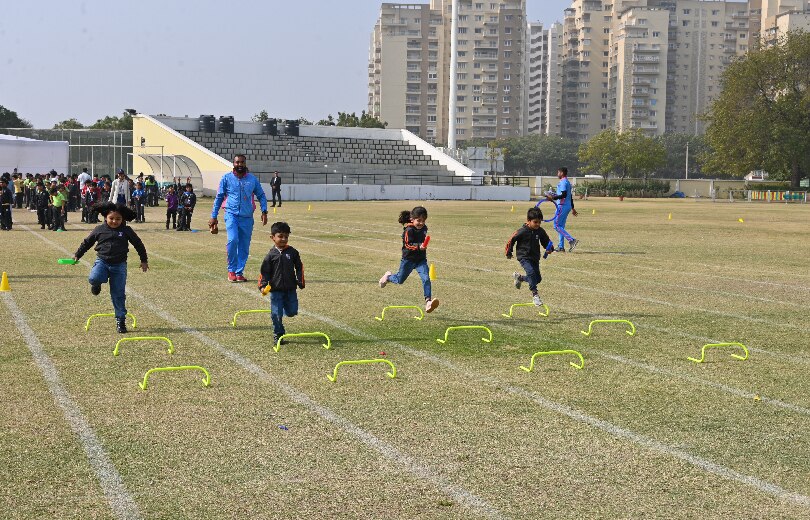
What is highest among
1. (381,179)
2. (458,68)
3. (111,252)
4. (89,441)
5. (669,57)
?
(669,57)

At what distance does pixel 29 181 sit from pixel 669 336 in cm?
3398

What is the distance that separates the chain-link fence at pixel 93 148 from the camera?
6594cm

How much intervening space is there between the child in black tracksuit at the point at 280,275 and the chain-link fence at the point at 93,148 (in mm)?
59452

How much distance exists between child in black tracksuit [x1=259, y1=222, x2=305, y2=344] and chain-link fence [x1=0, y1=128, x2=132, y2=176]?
5945 cm

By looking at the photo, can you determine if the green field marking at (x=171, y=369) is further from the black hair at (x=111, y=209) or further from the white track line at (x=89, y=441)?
the black hair at (x=111, y=209)

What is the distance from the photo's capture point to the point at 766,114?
8100cm

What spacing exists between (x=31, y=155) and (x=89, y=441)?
43297 millimetres

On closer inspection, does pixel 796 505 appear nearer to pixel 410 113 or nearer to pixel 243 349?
pixel 243 349

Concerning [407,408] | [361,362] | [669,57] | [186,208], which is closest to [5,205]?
[186,208]

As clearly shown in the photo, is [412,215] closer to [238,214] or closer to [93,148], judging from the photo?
[238,214]

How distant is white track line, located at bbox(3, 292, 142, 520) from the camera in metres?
5.14

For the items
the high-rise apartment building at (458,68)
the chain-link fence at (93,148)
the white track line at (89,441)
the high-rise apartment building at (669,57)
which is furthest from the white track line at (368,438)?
the high-rise apartment building at (669,57)

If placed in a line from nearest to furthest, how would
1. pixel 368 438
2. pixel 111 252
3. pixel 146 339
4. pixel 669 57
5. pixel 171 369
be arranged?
pixel 368 438
pixel 171 369
pixel 146 339
pixel 111 252
pixel 669 57

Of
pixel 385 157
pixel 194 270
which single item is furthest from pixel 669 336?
pixel 385 157
